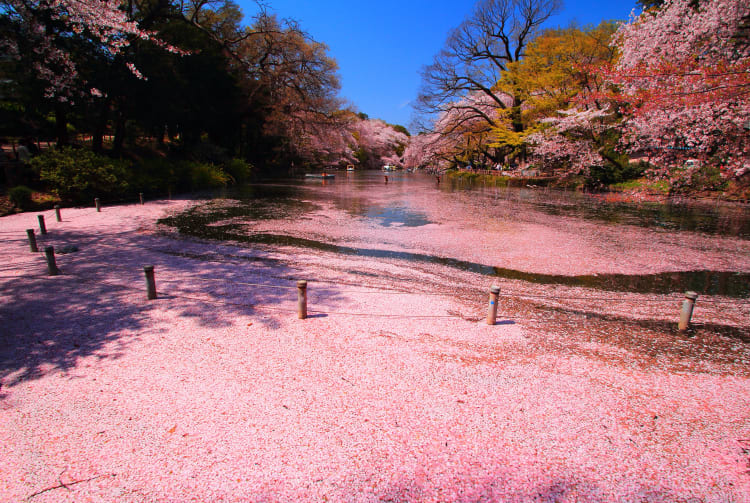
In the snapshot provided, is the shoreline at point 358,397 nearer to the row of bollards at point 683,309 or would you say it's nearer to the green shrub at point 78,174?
the row of bollards at point 683,309

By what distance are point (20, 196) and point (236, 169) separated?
49.2ft

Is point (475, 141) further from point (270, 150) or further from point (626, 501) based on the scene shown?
point (626, 501)

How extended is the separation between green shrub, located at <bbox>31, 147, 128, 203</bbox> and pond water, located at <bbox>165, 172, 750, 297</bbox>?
3.99 m

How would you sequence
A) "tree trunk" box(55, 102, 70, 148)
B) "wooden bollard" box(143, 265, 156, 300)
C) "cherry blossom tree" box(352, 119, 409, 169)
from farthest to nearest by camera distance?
"cherry blossom tree" box(352, 119, 409, 169)
"tree trunk" box(55, 102, 70, 148)
"wooden bollard" box(143, 265, 156, 300)

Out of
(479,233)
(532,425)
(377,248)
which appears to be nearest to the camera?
(532,425)

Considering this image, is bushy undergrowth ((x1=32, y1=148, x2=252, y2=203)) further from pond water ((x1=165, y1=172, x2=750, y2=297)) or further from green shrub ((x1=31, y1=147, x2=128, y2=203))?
pond water ((x1=165, y1=172, x2=750, y2=297))

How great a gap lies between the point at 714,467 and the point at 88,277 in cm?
849

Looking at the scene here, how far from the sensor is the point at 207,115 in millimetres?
26172

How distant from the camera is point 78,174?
13836 millimetres

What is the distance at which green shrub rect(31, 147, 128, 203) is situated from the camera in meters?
13.5

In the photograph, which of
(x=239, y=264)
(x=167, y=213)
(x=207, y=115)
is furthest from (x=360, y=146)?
(x=239, y=264)

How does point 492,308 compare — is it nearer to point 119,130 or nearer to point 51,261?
point 51,261

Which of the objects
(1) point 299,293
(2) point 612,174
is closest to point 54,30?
(1) point 299,293

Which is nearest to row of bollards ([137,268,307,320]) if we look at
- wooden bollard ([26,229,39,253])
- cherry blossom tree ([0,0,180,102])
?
wooden bollard ([26,229,39,253])
